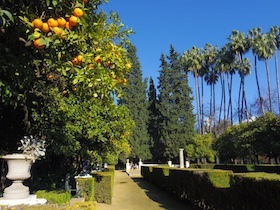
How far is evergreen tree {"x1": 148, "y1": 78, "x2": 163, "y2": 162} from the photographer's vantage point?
179ft

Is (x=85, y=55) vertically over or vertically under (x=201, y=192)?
over

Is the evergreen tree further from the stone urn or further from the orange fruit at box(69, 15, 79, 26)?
the orange fruit at box(69, 15, 79, 26)

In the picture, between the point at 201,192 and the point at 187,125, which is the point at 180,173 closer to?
the point at 201,192

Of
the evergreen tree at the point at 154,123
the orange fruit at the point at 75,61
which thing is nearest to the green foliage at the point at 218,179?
the orange fruit at the point at 75,61

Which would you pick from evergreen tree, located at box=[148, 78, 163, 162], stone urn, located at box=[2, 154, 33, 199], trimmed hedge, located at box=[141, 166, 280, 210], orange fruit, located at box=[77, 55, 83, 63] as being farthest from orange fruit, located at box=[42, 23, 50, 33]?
evergreen tree, located at box=[148, 78, 163, 162]

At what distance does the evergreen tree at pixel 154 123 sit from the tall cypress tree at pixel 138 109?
3.62 ft

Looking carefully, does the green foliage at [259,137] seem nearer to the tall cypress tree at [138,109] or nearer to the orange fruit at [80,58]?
the tall cypress tree at [138,109]

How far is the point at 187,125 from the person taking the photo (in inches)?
2088

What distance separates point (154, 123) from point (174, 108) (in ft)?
17.6

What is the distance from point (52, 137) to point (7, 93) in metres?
6.01

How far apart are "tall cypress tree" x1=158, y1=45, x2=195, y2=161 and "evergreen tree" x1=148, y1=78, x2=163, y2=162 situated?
6.22 feet

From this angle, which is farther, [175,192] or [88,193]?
[175,192]

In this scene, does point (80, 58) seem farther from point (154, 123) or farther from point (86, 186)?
point (154, 123)

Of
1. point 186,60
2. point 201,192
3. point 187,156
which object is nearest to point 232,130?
point 187,156
